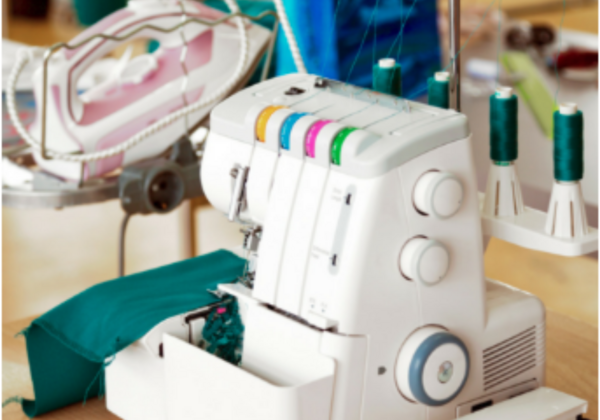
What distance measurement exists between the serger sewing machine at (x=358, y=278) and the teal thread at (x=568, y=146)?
0.20 feet

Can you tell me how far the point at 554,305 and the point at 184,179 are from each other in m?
1.10

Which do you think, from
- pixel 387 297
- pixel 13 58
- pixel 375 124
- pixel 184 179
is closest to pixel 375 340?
pixel 387 297

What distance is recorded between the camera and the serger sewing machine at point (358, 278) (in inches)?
29.8

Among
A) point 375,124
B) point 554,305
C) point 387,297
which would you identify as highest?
point 375,124

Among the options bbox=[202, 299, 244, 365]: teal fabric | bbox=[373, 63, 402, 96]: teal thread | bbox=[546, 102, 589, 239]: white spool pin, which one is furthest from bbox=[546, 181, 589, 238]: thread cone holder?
bbox=[202, 299, 244, 365]: teal fabric

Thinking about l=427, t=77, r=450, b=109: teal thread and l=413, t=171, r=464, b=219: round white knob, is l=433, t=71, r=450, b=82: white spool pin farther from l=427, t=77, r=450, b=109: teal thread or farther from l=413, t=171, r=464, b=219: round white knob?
l=413, t=171, r=464, b=219: round white knob

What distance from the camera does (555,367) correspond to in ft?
3.61

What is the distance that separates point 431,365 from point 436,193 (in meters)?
0.17

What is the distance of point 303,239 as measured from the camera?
2.59ft

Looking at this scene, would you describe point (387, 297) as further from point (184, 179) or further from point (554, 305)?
point (554, 305)

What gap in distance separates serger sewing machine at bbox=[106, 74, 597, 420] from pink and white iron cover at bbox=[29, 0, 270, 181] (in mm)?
483

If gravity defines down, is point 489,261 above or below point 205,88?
below

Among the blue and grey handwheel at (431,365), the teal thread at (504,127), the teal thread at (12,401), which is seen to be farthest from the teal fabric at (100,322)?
the teal thread at (504,127)

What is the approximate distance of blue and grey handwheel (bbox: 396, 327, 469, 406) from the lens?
0.79 meters
